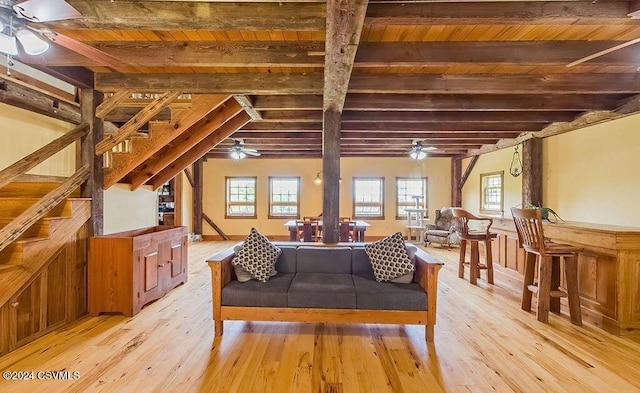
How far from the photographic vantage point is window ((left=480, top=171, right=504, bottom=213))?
7.02m

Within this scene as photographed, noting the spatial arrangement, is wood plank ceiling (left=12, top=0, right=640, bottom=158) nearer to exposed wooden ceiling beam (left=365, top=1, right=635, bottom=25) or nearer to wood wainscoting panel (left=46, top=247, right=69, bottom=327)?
exposed wooden ceiling beam (left=365, top=1, right=635, bottom=25)

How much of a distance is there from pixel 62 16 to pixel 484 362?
3.70 m

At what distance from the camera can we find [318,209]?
358 inches

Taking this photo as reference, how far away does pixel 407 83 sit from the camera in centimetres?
332

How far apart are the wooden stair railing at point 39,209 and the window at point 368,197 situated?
675 centimetres

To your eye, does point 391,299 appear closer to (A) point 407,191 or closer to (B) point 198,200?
(A) point 407,191

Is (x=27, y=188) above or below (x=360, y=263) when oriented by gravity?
above

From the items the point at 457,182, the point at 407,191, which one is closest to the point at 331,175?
the point at 407,191

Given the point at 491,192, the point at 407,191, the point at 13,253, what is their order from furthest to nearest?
the point at 407,191 → the point at 491,192 → the point at 13,253

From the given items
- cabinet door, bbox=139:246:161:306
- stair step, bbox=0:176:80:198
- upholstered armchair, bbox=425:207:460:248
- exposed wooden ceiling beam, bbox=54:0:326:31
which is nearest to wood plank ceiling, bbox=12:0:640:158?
exposed wooden ceiling beam, bbox=54:0:326:31

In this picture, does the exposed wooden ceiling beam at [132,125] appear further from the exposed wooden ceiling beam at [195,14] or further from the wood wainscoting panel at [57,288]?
the exposed wooden ceiling beam at [195,14]

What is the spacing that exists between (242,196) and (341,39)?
7.55 m

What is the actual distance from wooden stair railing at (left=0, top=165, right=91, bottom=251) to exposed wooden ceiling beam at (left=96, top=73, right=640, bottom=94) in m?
1.21

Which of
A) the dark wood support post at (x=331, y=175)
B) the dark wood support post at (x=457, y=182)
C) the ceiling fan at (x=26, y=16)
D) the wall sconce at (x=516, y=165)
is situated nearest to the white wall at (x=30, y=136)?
the ceiling fan at (x=26, y=16)
